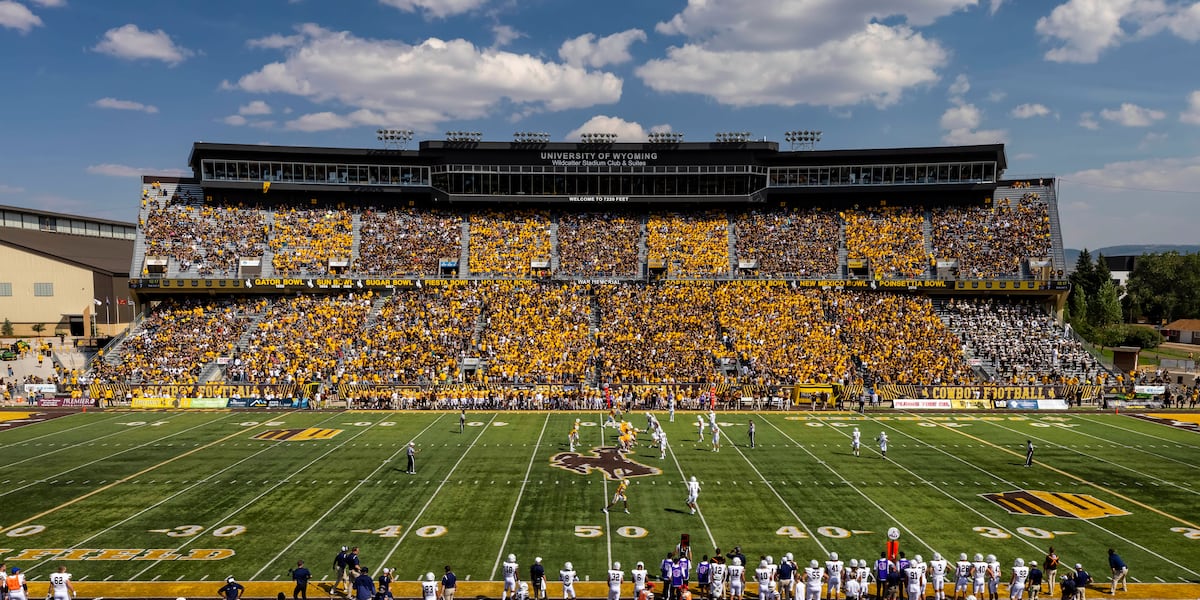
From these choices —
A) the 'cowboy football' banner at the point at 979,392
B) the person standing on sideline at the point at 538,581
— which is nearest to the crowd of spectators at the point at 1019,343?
the 'cowboy football' banner at the point at 979,392

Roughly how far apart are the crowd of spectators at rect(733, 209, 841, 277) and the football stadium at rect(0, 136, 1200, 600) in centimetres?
29

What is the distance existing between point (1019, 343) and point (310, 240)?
165 ft

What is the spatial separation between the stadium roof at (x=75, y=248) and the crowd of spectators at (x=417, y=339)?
110ft

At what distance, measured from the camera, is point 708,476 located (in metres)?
25.7

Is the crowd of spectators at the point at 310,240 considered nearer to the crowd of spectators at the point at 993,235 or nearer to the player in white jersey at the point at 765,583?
the crowd of spectators at the point at 993,235

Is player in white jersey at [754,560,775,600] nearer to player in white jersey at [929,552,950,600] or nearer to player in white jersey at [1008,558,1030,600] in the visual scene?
player in white jersey at [929,552,950,600]

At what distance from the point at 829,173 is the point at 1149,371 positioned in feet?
88.1

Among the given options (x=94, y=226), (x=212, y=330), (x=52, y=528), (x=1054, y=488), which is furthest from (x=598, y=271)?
(x=94, y=226)

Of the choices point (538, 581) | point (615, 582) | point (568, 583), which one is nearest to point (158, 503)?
point (538, 581)

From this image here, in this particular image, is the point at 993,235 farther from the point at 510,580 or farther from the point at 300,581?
the point at 300,581

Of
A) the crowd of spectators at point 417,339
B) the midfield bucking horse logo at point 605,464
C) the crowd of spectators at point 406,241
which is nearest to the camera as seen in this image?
the midfield bucking horse logo at point 605,464

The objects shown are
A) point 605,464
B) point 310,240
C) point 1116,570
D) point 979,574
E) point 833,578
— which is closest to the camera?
point 833,578

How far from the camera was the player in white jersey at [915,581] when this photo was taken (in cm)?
1520

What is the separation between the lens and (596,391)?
4147 centimetres
